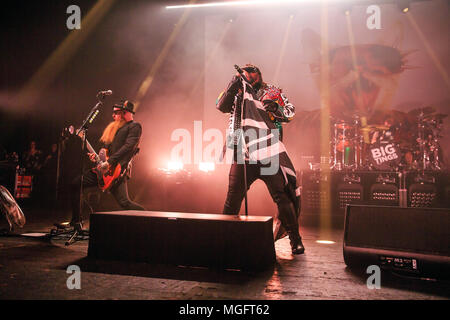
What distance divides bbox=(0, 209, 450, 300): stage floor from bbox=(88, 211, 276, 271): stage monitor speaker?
72 millimetres

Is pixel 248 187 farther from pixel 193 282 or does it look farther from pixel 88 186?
pixel 88 186

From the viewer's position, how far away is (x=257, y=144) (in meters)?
2.53

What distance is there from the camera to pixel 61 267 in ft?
6.64

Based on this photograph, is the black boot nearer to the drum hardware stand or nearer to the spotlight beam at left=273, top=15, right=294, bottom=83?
the drum hardware stand

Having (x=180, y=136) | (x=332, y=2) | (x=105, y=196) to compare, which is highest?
(x=332, y=2)

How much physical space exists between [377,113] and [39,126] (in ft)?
28.0

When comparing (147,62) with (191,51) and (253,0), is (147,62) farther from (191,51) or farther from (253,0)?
(253,0)

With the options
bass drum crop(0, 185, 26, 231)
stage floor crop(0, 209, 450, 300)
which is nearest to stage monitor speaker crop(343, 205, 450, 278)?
stage floor crop(0, 209, 450, 300)

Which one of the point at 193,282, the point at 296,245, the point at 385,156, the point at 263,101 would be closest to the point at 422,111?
the point at 385,156

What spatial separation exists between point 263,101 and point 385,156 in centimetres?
→ 448

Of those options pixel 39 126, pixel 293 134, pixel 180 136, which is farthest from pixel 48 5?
pixel 293 134

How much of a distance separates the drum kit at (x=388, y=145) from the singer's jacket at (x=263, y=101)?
3.82 meters

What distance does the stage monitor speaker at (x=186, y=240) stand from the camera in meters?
1.95
